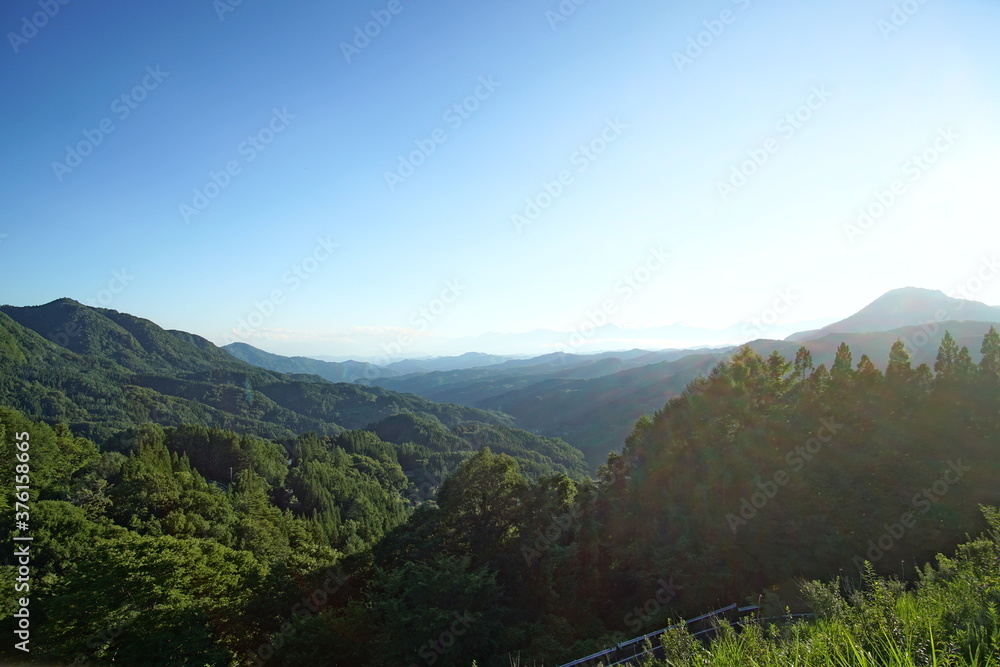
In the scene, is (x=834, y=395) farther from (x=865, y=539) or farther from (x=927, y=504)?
(x=865, y=539)

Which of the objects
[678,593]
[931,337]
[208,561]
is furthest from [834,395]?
[931,337]

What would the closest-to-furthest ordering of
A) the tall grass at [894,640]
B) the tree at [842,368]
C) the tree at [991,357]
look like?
the tall grass at [894,640], the tree at [991,357], the tree at [842,368]

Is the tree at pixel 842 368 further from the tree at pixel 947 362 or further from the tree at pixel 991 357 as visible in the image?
the tree at pixel 991 357

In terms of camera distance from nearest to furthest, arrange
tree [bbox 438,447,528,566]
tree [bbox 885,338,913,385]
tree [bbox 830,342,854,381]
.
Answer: tree [bbox 438,447,528,566] → tree [bbox 885,338,913,385] → tree [bbox 830,342,854,381]

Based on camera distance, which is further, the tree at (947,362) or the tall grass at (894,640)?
the tree at (947,362)

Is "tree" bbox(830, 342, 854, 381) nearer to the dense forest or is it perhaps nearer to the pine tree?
the dense forest

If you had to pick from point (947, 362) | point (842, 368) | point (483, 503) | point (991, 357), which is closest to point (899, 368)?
point (947, 362)

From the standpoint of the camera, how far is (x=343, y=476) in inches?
3723

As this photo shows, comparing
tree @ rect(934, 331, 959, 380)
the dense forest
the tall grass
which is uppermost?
the tall grass

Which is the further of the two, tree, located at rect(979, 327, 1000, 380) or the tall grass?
tree, located at rect(979, 327, 1000, 380)

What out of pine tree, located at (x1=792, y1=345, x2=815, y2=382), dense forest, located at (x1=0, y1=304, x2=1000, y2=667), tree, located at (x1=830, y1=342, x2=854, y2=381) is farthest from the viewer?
pine tree, located at (x1=792, y1=345, x2=815, y2=382)

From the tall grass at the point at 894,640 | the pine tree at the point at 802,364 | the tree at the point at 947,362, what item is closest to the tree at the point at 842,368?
the pine tree at the point at 802,364

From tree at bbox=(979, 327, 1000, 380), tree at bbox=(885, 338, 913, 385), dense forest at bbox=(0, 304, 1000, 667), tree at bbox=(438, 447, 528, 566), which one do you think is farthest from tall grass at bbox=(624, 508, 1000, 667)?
tree at bbox=(979, 327, 1000, 380)

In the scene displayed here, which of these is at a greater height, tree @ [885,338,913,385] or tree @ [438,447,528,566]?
tree @ [885,338,913,385]
